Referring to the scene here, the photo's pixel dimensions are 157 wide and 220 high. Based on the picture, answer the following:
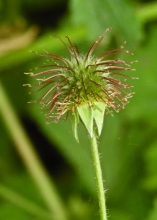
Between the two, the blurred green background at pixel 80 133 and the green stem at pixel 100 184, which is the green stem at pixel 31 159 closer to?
the blurred green background at pixel 80 133

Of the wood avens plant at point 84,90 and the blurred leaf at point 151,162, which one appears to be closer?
the wood avens plant at point 84,90

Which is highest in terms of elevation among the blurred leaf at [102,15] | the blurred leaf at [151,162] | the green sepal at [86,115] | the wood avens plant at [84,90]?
the blurred leaf at [102,15]

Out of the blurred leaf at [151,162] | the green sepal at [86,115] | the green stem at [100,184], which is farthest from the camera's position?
the blurred leaf at [151,162]

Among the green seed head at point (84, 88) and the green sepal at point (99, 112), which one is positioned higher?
the green seed head at point (84, 88)

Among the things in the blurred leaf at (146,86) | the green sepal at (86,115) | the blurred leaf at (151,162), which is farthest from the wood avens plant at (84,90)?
the blurred leaf at (146,86)

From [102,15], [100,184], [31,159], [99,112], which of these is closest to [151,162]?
[31,159]

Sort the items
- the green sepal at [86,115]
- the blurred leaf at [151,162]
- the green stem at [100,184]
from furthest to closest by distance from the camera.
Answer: the blurred leaf at [151,162] < the green sepal at [86,115] < the green stem at [100,184]

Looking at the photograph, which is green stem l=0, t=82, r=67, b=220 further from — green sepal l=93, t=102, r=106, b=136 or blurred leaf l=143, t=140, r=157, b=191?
green sepal l=93, t=102, r=106, b=136
